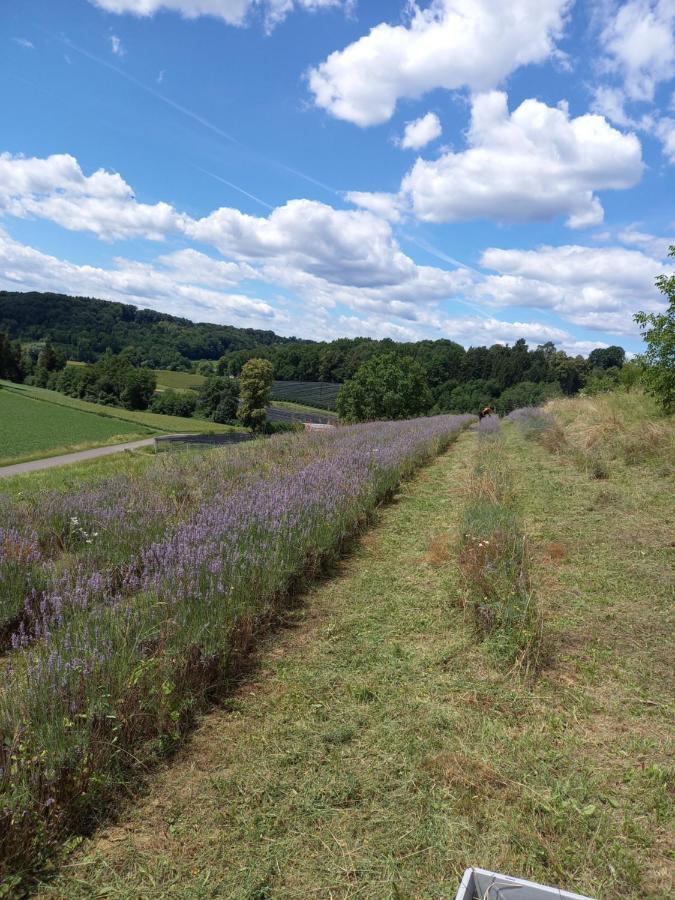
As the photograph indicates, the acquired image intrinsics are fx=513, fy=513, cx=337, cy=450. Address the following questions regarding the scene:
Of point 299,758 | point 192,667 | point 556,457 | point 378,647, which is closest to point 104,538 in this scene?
point 192,667

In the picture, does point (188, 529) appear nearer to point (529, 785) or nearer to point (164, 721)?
point (164, 721)

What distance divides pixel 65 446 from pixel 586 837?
37.0 meters

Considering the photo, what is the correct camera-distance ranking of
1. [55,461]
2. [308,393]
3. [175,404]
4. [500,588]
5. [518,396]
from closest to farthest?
[500,588] < [55,461] < [518,396] < [175,404] < [308,393]

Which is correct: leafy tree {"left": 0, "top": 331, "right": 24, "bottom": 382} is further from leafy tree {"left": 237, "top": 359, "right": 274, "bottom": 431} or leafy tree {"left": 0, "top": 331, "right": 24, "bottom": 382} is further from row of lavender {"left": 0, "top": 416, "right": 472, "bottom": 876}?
row of lavender {"left": 0, "top": 416, "right": 472, "bottom": 876}

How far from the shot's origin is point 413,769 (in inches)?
105

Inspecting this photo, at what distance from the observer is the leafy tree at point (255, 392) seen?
70625mm

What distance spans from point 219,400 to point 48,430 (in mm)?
41161

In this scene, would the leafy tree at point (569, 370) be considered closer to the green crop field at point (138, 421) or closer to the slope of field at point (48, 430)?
the green crop field at point (138, 421)

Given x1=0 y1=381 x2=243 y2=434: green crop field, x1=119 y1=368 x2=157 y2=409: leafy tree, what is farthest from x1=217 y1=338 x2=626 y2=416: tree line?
x1=119 y1=368 x2=157 y2=409: leafy tree

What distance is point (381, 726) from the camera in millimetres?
3018

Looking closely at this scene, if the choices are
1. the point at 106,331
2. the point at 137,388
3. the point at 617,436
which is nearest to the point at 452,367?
the point at 137,388

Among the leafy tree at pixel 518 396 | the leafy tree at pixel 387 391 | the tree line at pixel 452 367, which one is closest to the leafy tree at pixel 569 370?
the tree line at pixel 452 367

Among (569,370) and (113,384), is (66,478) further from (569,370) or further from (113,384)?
(569,370)

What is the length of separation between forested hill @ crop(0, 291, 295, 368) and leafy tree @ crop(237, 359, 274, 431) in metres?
53.8
